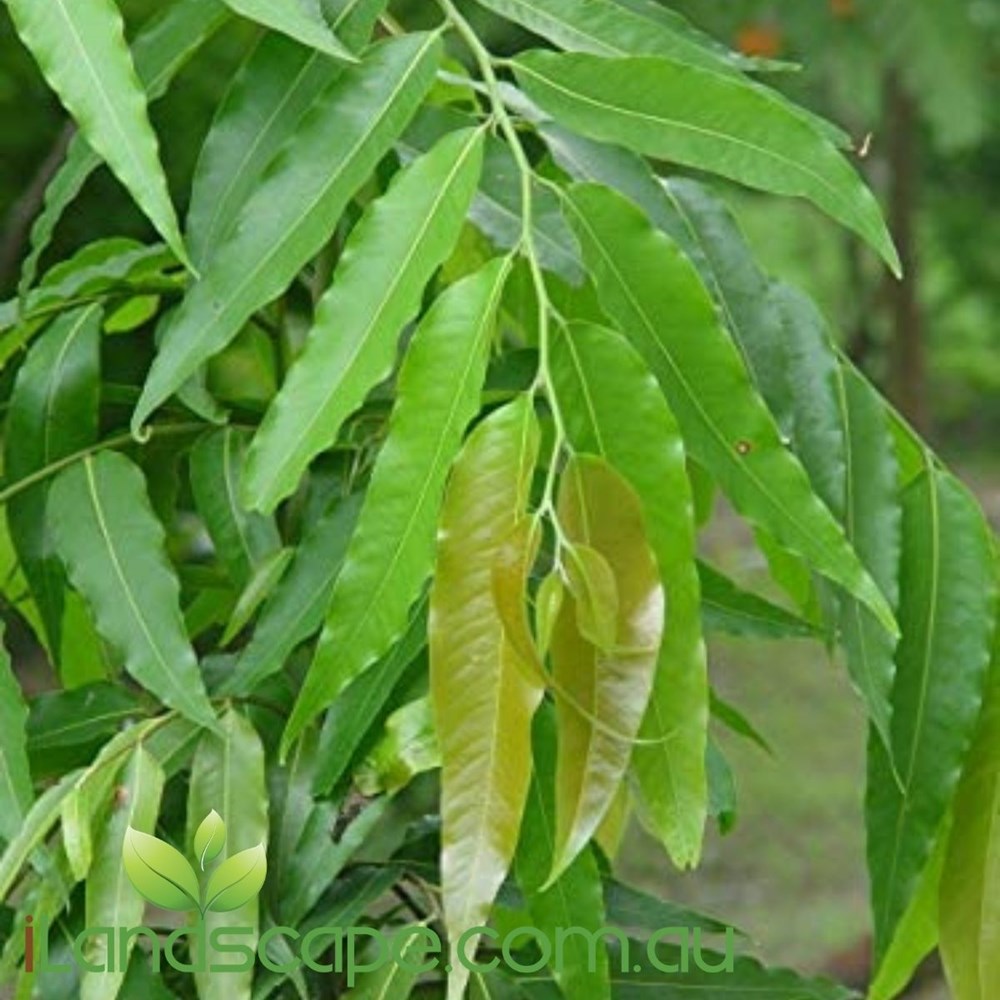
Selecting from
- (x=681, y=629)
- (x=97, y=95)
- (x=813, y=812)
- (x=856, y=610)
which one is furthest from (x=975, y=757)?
(x=813, y=812)

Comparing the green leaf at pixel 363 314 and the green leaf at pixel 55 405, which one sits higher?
the green leaf at pixel 363 314

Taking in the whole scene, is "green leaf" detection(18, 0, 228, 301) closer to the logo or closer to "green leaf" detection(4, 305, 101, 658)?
"green leaf" detection(4, 305, 101, 658)

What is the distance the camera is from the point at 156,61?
848 millimetres

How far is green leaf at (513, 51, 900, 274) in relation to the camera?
0.73 m

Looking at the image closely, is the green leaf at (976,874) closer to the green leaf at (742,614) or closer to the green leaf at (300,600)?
the green leaf at (742,614)

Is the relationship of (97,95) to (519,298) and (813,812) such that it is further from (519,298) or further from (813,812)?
(813,812)

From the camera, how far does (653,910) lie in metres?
0.96

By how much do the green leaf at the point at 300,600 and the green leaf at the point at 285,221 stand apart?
10 centimetres

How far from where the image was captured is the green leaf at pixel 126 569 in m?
0.80

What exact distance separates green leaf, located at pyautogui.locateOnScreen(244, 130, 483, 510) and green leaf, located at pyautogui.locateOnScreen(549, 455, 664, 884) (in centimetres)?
9

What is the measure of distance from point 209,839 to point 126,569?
112mm

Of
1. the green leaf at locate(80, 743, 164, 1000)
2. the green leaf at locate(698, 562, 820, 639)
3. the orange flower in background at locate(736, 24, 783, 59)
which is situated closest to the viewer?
the green leaf at locate(80, 743, 164, 1000)

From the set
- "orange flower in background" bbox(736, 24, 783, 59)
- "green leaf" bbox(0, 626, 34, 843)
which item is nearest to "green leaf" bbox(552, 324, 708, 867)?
"green leaf" bbox(0, 626, 34, 843)

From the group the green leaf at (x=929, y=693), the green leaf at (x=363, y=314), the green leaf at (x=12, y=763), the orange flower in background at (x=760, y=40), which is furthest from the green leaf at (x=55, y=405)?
the orange flower in background at (x=760, y=40)
